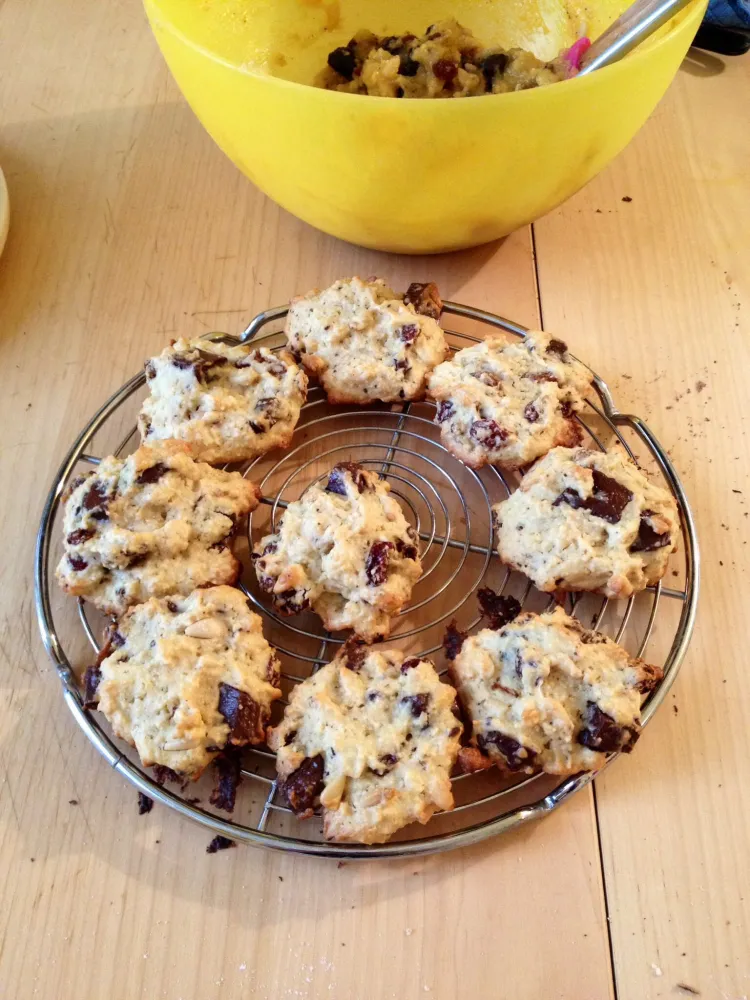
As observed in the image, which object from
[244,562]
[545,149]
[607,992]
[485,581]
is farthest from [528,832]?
[545,149]

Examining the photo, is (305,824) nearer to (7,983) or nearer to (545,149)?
(7,983)

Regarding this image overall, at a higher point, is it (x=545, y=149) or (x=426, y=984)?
(x=545, y=149)

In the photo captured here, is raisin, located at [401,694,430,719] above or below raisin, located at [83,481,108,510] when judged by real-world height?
below

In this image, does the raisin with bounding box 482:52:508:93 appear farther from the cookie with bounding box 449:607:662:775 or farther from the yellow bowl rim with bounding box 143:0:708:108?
the cookie with bounding box 449:607:662:775

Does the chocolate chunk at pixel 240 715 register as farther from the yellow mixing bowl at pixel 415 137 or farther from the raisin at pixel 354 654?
the yellow mixing bowl at pixel 415 137

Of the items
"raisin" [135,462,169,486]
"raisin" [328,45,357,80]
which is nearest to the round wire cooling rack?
"raisin" [135,462,169,486]

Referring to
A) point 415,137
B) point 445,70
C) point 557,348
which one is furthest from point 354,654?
point 445,70

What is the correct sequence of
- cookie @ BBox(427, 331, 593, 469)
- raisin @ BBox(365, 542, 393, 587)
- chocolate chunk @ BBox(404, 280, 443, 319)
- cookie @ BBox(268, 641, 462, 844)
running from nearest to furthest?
cookie @ BBox(268, 641, 462, 844)
raisin @ BBox(365, 542, 393, 587)
cookie @ BBox(427, 331, 593, 469)
chocolate chunk @ BBox(404, 280, 443, 319)
